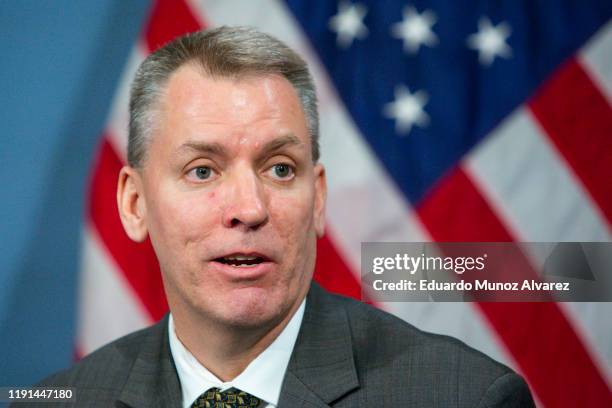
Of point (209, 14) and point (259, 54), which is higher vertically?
point (209, 14)

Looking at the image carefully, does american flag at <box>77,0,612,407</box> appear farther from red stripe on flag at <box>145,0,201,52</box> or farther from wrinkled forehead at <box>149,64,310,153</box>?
wrinkled forehead at <box>149,64,310,153</box>

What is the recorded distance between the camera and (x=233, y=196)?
155cm

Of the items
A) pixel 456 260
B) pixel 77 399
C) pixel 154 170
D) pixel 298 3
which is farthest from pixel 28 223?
pixel 456 260

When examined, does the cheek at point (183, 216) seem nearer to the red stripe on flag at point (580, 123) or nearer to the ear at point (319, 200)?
the ear at point (319, 200)

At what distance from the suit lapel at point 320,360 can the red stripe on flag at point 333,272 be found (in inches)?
18.8

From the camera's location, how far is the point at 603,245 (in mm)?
2186

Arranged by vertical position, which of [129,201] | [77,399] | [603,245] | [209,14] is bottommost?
[77,399]

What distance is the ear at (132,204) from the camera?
1788 mm

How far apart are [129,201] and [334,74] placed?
0.76m

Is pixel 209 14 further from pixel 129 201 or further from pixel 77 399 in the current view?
pixel 77 399

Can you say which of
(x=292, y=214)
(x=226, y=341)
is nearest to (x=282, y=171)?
(x=292, y=214)

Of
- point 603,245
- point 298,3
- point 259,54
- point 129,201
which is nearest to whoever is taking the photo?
point 259,54

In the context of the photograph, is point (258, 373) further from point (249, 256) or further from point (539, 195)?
point (539, 195)

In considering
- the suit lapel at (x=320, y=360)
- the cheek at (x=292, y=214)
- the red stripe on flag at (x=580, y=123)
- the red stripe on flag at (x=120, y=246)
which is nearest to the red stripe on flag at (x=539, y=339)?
the red stripe on flag at (x=580, y=123)
